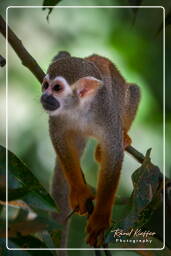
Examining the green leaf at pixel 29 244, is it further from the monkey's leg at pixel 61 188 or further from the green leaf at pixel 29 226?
the monkey's leg at pixel 61 188

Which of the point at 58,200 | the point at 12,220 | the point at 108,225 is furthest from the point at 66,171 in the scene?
the point at 12,220

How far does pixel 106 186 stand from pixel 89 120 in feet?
1.11

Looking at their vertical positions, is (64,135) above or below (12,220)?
above

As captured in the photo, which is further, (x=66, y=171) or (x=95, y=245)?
(x=66, y=171)

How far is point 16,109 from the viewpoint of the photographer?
2.25 metres

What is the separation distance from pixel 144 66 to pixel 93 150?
493 mm

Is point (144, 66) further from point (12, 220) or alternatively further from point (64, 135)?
point (12, 220)

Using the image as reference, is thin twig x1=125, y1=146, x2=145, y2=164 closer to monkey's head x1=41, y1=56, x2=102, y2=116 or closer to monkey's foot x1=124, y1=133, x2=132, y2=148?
monkey's foot x1=124, y1=133, x2=132, y2=148

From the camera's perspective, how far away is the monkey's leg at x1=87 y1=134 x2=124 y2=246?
2297 millimetres

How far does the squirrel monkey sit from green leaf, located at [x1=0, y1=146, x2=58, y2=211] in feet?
1.54

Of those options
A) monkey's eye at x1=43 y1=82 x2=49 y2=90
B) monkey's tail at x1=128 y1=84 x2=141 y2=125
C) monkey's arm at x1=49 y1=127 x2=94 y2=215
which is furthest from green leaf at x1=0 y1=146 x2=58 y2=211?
monkey's tail at x1=128 y1=84 x2=141 y2=125

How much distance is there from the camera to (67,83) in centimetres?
232

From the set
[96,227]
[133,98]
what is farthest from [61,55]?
[96,227]

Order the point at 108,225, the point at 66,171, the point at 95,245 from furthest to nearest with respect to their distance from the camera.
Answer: the point at 66,171, the point at 108,225, the point at 95,245
